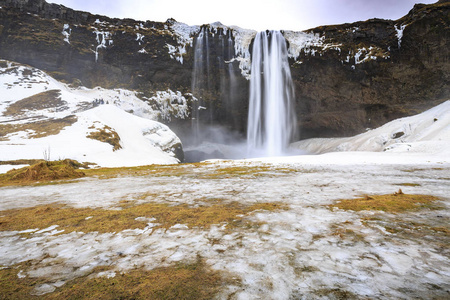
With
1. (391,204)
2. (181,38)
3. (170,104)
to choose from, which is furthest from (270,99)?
(391,204)

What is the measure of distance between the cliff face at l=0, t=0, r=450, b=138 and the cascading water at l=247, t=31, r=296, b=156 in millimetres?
1651

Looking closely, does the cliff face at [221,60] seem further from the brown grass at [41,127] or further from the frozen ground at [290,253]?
the frozen ground at [290,253]

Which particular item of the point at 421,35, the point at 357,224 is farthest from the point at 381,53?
the point at 357,224

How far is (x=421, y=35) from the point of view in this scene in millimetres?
30609

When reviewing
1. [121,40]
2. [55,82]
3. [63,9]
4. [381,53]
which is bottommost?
[55,82]

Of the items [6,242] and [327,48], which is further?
[327,48]

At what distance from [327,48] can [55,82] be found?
47833 millimetres

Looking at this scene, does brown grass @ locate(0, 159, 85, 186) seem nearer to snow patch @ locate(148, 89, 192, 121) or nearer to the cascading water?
snow patch @ locate(148, 89, 192, 121)

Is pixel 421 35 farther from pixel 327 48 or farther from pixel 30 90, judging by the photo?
pixel 30 90

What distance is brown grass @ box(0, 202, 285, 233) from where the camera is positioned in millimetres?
2585

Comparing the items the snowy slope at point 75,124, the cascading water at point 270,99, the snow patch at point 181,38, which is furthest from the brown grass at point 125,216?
the snow patch at point 181,38

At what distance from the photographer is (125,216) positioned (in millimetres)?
2977

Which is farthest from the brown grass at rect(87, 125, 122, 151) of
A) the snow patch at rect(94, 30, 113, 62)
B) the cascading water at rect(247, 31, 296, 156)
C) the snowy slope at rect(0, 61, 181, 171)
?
the cascading water at rect(247, 31, 296, 156)

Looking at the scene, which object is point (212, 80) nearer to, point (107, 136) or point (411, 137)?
point (107, 136)
